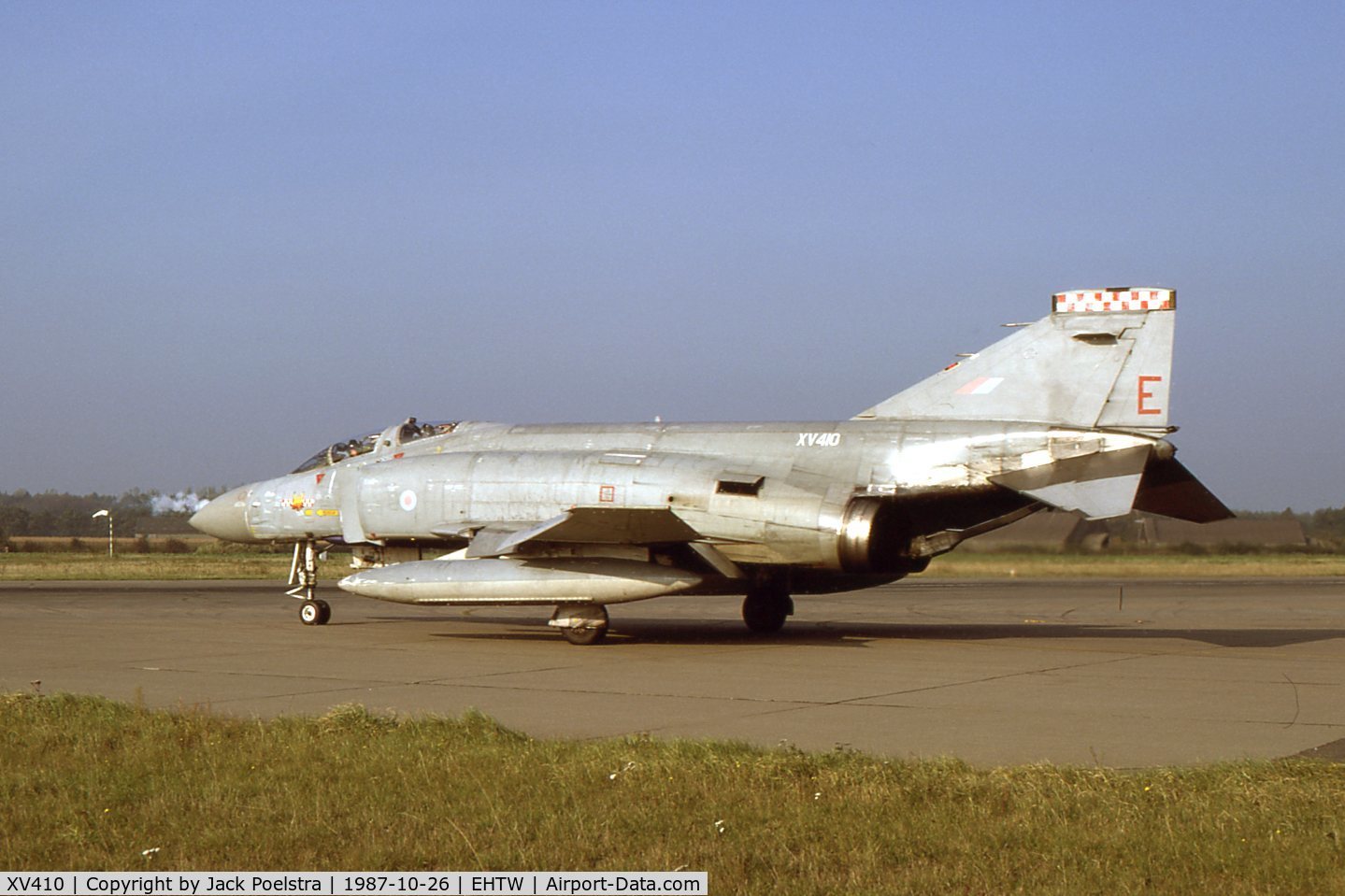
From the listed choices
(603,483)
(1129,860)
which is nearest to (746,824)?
(1129,860)

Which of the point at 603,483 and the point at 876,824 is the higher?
the point at 603,483

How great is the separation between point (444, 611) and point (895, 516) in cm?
987

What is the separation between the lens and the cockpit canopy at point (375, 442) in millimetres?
19484

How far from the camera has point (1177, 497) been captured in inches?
623

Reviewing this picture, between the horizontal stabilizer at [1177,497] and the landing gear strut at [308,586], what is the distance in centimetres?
1122

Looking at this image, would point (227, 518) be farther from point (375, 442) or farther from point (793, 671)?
point (793, 671)

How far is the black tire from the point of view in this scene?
16.4 m

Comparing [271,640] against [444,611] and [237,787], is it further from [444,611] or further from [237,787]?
[237,787]

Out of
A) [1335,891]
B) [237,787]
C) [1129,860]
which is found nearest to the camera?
[1335,891]

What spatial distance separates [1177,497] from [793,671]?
5.50 m

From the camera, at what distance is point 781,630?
18641 millimetres

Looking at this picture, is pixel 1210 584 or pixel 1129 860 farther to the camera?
pixel 1210 584

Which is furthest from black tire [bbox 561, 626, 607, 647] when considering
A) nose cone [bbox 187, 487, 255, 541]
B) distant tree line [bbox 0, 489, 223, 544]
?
distant tree line [bbox 0, 489, 223, 544]

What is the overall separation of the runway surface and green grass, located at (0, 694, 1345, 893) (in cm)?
123
